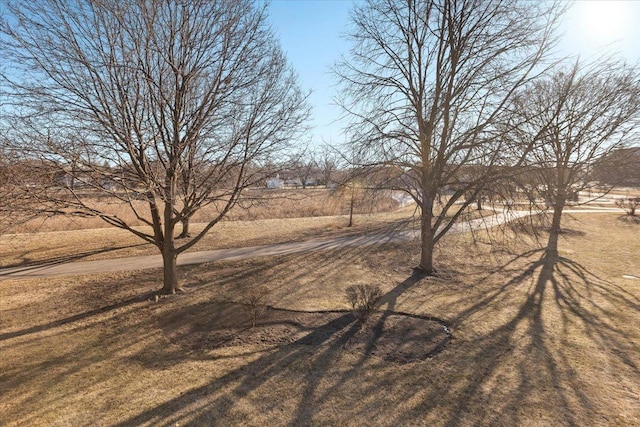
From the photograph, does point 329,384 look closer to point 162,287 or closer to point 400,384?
Answer: point 400,384

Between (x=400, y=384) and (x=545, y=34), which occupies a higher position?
(x=545, y=34)

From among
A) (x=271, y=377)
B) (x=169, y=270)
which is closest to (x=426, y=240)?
(x=271, y=377)

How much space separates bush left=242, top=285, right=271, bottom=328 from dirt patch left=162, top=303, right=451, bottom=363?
14 cm

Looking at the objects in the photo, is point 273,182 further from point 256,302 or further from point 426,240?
point 426,240

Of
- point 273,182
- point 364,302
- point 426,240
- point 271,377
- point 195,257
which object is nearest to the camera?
point 271,377

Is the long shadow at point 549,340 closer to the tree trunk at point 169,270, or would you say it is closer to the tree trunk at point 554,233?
the tree trunk at point 554,233

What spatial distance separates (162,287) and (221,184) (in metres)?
3.43

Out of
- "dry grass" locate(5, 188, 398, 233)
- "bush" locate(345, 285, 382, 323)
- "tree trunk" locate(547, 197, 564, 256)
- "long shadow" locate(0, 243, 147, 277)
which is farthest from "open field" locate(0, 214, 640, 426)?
"tree trunk" locate(547, 197, 564, 256)

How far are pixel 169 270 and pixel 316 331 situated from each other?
424 cm

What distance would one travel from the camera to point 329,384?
4508mm

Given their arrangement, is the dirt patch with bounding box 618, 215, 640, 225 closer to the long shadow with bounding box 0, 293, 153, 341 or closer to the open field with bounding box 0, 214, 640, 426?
the open field with bounding box 0, 214, 640, 426

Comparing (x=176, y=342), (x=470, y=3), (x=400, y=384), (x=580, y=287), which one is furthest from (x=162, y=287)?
(x=580, y=287)

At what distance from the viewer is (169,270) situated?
7.98m

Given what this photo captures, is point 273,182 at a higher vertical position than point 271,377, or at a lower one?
higher
